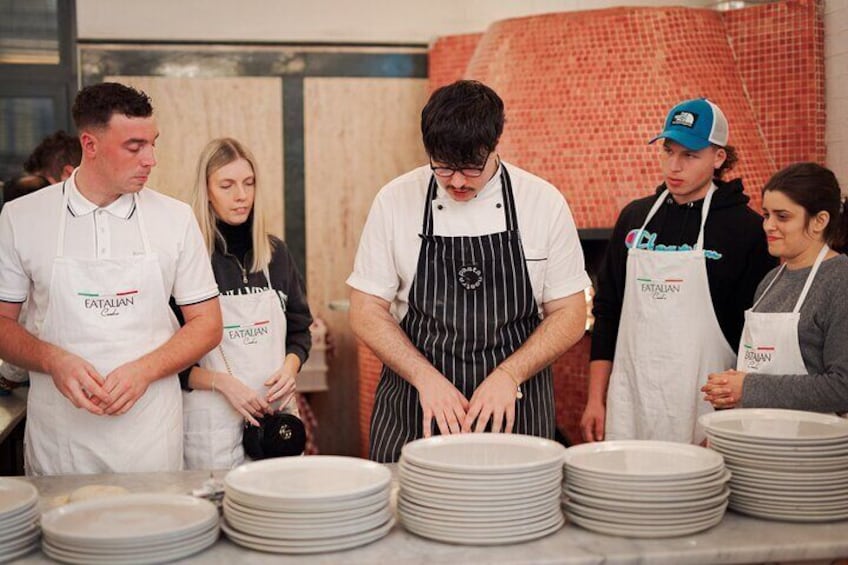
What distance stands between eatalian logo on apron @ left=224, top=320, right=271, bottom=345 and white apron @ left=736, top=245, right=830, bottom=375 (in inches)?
59.7

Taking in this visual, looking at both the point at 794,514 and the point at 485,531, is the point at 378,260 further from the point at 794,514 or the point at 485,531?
the point at 794,514

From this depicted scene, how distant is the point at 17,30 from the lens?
6.26 meters

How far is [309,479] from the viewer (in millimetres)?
2021

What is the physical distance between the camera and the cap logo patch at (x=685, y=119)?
3381mm

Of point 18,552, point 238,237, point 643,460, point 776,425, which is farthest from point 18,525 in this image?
point 238,237

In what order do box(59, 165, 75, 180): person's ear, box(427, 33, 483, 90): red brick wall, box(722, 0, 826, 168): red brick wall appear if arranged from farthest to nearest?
box(427, 33, 483, 90): red brick wall
box(722, 0, 826, 168): red brick wall
box(59, 165, 75, 180): person's ear

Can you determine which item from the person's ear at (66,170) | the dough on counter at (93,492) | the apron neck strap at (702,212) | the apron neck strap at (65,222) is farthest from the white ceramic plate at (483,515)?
the person's ear at (66,170)

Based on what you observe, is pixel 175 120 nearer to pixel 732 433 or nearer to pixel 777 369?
pixel 777 369

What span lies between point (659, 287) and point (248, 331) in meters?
1.35

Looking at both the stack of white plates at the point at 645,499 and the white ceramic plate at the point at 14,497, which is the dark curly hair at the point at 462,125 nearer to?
the stack of white plates at the point at 645,499

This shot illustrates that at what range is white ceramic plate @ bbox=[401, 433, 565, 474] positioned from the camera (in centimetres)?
194

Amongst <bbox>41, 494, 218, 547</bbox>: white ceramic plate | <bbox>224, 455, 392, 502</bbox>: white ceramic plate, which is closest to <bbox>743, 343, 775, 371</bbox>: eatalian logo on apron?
<bbox>224, 455, 392, 502</bbox>: white ceramic plate

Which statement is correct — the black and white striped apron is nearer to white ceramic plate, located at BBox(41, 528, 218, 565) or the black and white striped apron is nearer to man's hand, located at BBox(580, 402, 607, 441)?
man's hand, located at BBox(580, 402, 607, 441)

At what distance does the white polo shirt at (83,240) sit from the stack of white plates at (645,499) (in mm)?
1320
